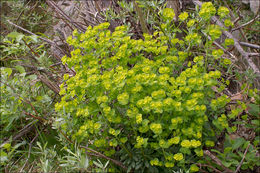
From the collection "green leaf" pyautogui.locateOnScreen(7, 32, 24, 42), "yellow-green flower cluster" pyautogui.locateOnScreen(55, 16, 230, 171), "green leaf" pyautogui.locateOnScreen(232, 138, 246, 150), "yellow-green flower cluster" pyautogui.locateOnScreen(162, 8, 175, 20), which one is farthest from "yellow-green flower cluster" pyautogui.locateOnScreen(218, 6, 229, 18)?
"green leaf" pyautogui.locateOnScreen(7, 32, 24, 42)

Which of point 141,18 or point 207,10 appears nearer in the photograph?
point 207,10

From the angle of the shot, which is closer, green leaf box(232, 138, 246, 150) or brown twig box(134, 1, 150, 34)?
green leaf box(232, 138, 246, 150)

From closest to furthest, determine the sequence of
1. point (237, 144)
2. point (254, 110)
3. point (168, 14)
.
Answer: point (168, 14) → point (237, 144) → point (254, 110)

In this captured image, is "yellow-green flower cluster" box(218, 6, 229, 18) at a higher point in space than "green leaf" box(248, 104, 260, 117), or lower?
higher

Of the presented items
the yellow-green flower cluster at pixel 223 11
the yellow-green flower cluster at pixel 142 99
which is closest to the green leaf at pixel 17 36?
the yellow-green flower cluster at pixel 142 99

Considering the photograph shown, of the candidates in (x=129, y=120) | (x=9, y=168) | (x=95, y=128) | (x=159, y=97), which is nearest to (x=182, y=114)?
(x=159, y=97)

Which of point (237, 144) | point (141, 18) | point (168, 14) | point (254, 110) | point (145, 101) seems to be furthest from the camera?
point (141, 18)

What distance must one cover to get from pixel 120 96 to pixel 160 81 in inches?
12.7

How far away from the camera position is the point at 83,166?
1.95m

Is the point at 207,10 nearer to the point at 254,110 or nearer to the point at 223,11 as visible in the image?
the point at 223,11

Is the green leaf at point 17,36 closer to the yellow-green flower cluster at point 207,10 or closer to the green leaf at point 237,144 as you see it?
the yellow-green flower cluster at point 207,10

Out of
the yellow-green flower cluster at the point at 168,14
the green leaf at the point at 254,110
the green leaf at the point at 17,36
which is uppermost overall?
the yellow-green flower cluster at the point at 168,14

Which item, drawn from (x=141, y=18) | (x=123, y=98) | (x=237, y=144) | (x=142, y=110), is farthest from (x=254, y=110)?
(x=141, y=18)

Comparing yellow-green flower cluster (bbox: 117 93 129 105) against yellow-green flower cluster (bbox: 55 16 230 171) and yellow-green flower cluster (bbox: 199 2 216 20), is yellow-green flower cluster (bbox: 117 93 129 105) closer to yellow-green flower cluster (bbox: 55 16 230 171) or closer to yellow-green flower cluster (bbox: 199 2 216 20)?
yellow-green flower cluster (bbox: 55 16 230 171)
